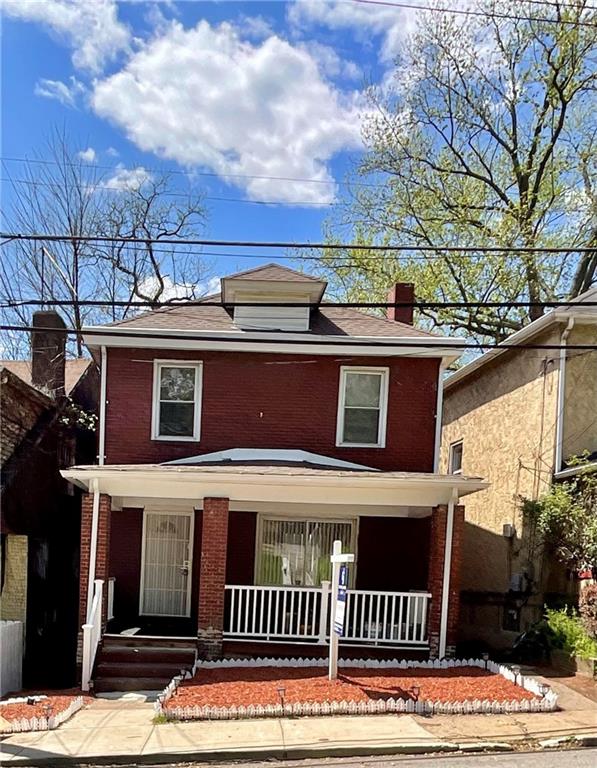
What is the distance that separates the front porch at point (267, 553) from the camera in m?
9.21

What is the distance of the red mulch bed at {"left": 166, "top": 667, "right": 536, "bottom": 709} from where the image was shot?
7.01 metres

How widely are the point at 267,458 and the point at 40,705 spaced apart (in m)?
5.07

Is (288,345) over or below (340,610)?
over

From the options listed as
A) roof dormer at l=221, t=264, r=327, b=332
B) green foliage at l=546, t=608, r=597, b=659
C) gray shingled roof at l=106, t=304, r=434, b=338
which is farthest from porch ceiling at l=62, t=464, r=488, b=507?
roof dormer at l=221, t=264, r=327, b=332

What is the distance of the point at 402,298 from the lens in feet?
42.5

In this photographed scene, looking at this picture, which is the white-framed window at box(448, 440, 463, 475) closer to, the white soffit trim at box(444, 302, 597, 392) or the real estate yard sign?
the white soffit trim at box(444, 302, 597, 392)

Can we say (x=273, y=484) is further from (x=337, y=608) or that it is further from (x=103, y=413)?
(x=103, y=413)

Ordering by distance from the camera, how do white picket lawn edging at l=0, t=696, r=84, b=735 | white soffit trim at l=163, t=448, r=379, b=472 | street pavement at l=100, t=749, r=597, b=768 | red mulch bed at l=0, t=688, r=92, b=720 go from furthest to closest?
white soffit trim at l=163, t=448, r=379, b=472 → red mulch bed at l=0, t=688, r=92, b=720 → white picket lawn edging at l=0, t=696, r=84, b=735 → street pavement at l=100, t=749, r=597, b=768

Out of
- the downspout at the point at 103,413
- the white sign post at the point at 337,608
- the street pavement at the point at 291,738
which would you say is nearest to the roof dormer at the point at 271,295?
the downspout at the point at 103,413

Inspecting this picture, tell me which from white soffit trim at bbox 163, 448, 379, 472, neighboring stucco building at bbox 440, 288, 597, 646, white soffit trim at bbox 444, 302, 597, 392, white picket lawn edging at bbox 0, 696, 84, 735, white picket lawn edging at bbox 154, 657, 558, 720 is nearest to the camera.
→ white picket lawn edging at bbox 0, 696, 84, 735

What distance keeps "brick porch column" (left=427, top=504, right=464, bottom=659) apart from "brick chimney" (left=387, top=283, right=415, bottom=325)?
5169 millimetres

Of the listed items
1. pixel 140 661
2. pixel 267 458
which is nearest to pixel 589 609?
pixel 267 458

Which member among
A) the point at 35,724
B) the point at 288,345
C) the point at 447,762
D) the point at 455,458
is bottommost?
the point at 35,724

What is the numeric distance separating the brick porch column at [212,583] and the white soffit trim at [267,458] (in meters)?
1.40
